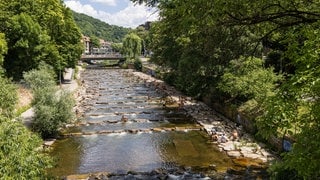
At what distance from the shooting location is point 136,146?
907 inches

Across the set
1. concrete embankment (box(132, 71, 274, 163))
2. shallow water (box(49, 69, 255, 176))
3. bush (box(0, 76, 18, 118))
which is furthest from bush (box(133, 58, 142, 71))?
bush (box(0, 76, 18, 118))

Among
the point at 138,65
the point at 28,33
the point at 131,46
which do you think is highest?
the point at 28,33

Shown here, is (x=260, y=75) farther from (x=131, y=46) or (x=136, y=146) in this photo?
(x=131, y=46)

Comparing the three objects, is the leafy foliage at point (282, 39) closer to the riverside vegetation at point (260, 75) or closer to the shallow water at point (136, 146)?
the riverside vegetation at point (260, 75)

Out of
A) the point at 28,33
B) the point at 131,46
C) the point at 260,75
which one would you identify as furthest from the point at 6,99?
the point at 131,46

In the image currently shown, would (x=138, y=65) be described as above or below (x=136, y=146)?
above

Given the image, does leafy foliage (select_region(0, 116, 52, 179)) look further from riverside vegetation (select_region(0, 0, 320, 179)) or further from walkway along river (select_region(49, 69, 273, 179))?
walkway along river (select_region(49, 69, 273, 179))

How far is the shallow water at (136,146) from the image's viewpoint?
63.7ft

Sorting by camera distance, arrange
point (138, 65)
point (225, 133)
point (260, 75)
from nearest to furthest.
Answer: point (225, 133) → point (260, 75) → point (138, 65)

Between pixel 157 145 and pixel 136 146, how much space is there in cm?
128

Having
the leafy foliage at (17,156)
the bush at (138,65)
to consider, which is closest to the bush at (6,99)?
the leafy foliage at (17,156)

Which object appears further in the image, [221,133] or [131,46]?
[131,46]

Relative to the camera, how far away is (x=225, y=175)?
17344 millimetres

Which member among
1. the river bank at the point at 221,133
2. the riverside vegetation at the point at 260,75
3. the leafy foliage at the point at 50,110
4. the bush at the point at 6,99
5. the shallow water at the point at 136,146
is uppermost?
the riverside vegetation at the point at 260,75
